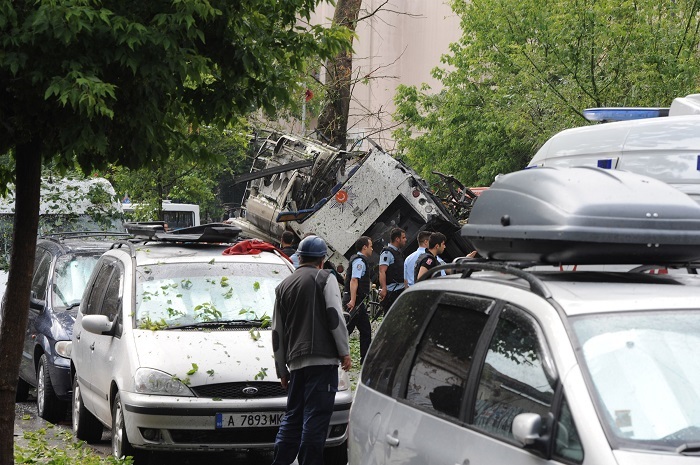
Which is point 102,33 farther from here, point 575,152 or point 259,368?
point 575,152

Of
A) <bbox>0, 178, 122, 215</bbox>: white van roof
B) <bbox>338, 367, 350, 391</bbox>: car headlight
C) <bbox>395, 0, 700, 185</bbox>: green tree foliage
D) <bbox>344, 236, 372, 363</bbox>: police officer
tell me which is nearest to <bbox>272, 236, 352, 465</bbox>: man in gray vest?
<bbox>338, 367, 350, 391</bbox>: car headlight

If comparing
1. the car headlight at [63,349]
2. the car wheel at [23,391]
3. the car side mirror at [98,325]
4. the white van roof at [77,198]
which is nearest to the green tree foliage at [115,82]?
the car side mirror at [98,325]

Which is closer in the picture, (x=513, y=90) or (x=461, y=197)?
(x=461, y=197)

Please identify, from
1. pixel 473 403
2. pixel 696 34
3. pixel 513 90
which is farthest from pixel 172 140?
pixel 513 90

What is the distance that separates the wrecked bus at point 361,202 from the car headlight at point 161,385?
980 cm

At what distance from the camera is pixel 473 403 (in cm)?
→ 434

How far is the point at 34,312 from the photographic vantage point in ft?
40.6

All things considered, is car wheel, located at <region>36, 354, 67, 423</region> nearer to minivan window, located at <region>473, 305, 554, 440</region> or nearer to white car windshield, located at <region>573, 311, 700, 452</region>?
minivan window, located at <region>473, 305, 554, 440</region>

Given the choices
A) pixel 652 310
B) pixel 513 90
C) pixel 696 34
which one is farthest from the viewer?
pixel 513 90

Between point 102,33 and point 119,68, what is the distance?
1.23ft

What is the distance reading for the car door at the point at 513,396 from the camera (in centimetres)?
375

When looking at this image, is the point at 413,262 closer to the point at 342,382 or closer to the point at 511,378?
the point at 342,382

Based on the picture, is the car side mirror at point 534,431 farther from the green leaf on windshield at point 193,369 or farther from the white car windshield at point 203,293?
the white car windshield at point 203,293

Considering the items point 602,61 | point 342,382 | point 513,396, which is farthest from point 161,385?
point 602,61
